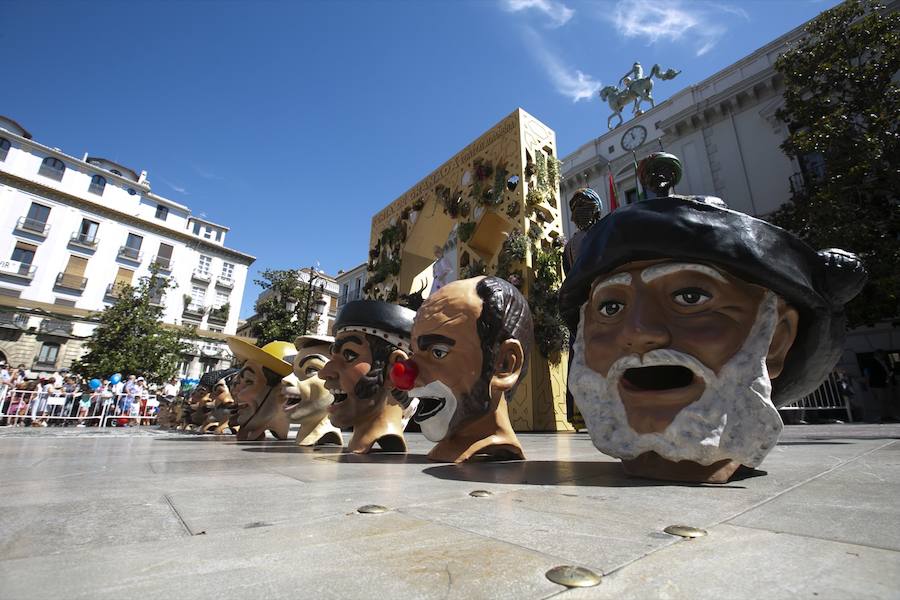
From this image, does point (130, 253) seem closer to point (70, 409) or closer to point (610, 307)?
point (70, 409)

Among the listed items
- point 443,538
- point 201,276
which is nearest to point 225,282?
point 201,276

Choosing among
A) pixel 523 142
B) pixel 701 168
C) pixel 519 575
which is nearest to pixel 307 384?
pixel 519 575

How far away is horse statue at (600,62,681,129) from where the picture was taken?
1989 centimetres

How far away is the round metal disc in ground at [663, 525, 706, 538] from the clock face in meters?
19.4

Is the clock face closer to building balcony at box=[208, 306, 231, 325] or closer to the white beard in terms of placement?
the white beard

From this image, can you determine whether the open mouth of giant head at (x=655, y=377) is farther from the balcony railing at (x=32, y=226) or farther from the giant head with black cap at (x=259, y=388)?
the balcony railing at (x=32, y=226)

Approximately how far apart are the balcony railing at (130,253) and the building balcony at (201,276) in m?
3.50

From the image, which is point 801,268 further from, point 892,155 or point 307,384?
point 892,155

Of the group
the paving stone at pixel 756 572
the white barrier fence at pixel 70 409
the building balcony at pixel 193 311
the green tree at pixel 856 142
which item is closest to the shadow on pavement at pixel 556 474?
the paving stone at pixel 756 572

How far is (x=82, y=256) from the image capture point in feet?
89.1

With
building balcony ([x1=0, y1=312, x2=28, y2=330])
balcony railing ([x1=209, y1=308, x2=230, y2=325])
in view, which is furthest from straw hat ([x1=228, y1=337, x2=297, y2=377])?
balcony railing ([x1=209, y1=308, x2=230, y2=325])

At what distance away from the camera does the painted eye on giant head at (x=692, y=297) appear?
80.4 inches

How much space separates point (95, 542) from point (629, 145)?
20.5m

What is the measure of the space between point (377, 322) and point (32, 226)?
3340cm
